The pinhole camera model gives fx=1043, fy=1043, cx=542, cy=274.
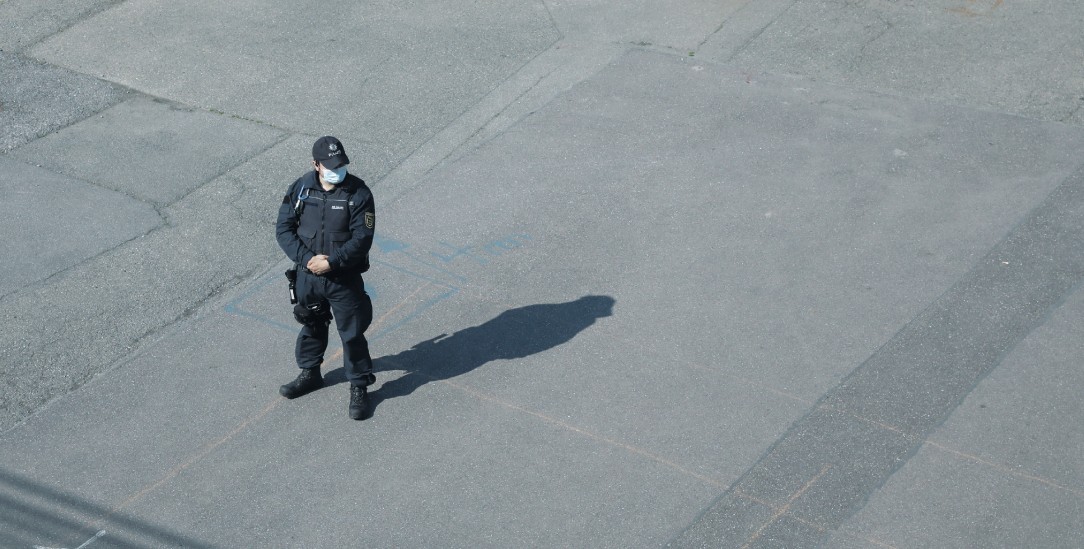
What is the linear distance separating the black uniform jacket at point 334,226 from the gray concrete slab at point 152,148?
344 centimetres

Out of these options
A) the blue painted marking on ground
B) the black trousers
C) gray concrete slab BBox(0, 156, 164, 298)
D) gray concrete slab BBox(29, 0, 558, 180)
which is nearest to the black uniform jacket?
the black trousers

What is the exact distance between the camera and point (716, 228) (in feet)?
29.8

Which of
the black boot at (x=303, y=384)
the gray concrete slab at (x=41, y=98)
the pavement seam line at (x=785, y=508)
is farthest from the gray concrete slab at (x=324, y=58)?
the pavement seam line at (x=785, y=508)

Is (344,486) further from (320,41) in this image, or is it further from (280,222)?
(320,41)

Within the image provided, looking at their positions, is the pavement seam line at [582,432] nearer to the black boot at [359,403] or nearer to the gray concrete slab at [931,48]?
the black boot at [359,403]

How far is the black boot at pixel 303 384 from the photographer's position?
738 centimetres

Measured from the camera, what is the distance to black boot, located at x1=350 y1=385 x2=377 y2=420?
7.19 meters

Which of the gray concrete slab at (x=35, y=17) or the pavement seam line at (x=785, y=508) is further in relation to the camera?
the gray concrete slab at (x=35, y=17)

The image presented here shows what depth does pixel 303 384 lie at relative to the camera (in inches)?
291

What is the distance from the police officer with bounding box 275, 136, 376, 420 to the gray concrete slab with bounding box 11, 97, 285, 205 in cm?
340

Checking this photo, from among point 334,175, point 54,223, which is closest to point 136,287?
point 54,223

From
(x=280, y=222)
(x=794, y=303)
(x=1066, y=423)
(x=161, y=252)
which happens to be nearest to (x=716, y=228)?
(x=794, y=303)

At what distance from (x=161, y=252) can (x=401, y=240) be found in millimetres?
2090

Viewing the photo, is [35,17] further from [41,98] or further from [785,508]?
[785,508]
